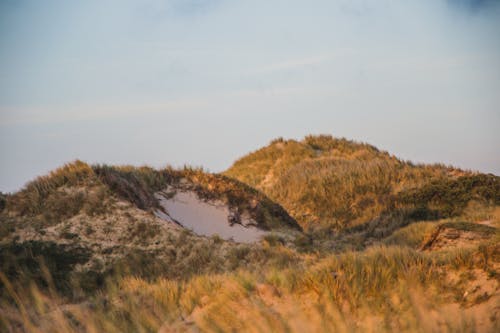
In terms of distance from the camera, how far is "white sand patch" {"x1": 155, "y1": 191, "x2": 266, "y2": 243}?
56.0ft

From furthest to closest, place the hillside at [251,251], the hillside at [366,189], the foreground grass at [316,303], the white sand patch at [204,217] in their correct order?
the hillside at [366,189] → the white sand patch at [204,217] → the hillside at [251,251] → the foreground grass at [316,303]

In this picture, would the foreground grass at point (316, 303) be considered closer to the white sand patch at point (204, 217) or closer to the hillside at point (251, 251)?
the hillside at point (251, 251)

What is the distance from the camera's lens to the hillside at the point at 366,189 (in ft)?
69.1

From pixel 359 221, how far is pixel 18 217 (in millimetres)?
14340

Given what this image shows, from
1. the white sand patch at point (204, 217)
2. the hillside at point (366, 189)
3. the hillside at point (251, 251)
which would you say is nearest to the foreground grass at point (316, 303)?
the hillside at point (251, 251)

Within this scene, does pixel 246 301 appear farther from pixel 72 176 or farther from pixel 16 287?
pixel 72 176

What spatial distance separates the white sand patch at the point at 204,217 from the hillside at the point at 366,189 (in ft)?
19.5

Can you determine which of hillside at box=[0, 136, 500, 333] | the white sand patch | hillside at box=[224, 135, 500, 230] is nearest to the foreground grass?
hillside at box=[0, 136, 500, 333]

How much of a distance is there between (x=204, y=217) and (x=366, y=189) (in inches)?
412

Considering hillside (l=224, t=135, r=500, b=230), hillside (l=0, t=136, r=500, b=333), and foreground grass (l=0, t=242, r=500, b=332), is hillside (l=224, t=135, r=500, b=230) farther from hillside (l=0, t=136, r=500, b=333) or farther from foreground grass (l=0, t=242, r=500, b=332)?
foreground grass (l=0, t=242, r=500, b=332)

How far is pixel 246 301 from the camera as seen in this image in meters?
6.82

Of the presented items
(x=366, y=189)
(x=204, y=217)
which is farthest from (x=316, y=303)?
(x=366, y=189)

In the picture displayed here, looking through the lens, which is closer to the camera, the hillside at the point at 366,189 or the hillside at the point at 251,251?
the hillside at the point at 251,251

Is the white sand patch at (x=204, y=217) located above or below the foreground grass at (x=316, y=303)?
above
